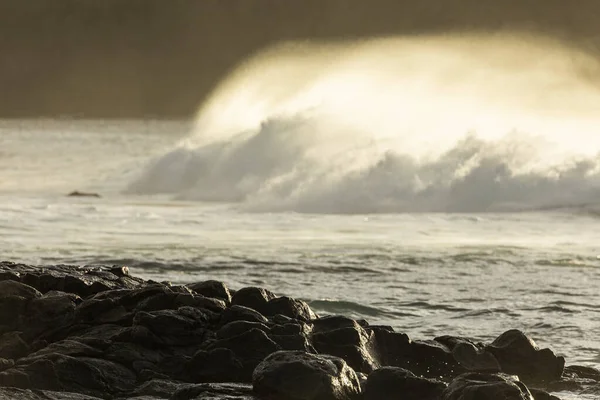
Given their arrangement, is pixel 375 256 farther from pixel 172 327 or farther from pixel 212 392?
pixel 212 392

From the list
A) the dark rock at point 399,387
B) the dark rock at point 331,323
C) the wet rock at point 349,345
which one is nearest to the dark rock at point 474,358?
the wet rock at point 349,345

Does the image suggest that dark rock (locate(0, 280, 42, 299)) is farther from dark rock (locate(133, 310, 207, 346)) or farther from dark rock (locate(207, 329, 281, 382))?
dark rock (locate(207, 329, 281, 382))

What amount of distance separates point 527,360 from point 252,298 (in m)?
2.89

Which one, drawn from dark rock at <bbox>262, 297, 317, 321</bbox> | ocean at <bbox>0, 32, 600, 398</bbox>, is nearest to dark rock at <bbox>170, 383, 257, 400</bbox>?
dark rock at <bbox>262, 297, 317, 321</bbox>

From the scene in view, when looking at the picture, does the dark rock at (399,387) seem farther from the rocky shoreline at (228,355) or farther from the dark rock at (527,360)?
the dark rock at (527,360)

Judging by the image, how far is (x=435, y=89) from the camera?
56.1 meters

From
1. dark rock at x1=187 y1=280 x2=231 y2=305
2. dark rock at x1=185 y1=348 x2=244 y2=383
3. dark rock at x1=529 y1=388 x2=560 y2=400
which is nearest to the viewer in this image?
dark rock at x1=529 y1=388 x2=560 y2=400

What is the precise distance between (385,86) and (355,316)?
133ft

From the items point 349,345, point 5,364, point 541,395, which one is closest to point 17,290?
point 5,364

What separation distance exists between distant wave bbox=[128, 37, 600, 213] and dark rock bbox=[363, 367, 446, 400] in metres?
23.6

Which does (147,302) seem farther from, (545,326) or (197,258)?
(197,258)

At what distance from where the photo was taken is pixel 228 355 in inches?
484

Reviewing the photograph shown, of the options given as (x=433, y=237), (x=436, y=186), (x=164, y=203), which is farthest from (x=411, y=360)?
(x=164, y=203)

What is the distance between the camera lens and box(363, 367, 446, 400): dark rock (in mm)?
11352
